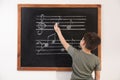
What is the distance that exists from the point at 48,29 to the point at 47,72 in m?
0.46

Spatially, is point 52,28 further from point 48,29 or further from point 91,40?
point 91,40

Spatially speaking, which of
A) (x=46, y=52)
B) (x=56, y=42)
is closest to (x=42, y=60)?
(x=46, y=52)

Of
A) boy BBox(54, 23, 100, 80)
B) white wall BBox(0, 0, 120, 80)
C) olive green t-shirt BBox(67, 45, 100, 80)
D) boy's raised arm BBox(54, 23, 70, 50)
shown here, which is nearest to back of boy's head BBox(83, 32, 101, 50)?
boy BBox(54, 23, 100, 80)

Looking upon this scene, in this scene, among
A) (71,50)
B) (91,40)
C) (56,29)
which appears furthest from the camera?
(56,29)

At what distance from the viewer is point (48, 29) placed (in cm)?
218

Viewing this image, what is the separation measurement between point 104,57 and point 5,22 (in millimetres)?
1134

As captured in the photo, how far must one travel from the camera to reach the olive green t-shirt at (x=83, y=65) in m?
1.95

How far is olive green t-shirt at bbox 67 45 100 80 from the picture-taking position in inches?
76.9

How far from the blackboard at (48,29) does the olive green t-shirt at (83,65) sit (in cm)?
24

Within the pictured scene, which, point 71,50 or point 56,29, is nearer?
point 71,50

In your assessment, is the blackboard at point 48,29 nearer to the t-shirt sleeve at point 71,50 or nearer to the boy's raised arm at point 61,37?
the boy's raised arm at point 61,37

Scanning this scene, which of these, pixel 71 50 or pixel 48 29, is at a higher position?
pixel 48 29

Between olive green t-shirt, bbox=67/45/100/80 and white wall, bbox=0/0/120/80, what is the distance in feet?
0.86

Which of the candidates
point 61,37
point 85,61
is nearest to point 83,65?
point 85,61
